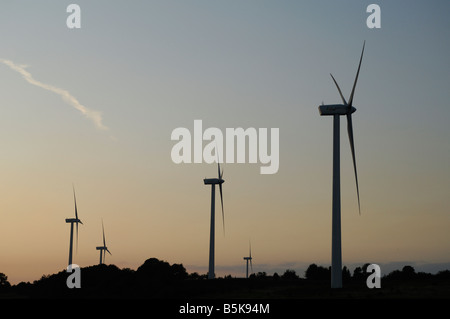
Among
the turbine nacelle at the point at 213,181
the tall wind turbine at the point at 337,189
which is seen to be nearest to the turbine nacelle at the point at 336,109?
the tall wind turbine at the point at 337,189

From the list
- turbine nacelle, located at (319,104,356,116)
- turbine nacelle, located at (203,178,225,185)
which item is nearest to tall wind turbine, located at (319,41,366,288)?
turbine nacelle, located at (319,104,356,116)

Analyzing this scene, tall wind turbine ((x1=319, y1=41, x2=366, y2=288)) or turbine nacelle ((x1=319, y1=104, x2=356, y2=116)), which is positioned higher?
turbine nacelle ((x1=319, y1=104, x2=356, y2=116))

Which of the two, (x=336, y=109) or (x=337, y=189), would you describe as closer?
(x=337, y=189)

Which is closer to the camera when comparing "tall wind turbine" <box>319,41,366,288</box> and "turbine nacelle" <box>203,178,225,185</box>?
"tall wind turbine" <box>319,41,366,288</box>

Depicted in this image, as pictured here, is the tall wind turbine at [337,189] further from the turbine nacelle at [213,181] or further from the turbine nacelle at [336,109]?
the turbine nacelle at [213,181]

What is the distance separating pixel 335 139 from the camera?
107000 mm

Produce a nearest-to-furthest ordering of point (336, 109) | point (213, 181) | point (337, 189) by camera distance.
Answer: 1. point (337, 189)
2. point (336, 109)
3. point (213, 181)

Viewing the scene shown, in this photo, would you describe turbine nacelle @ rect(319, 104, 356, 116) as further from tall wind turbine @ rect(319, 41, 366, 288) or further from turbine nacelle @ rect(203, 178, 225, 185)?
turbine nacelle @ rect(203, 178, 225, 185)

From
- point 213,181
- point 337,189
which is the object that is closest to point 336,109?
point 337,189

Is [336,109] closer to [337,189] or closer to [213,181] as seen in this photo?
[337,189]

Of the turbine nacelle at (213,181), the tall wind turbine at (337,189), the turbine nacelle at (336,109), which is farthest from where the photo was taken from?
the turbine nacelle at (213,181)
